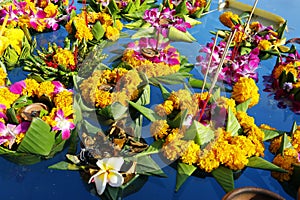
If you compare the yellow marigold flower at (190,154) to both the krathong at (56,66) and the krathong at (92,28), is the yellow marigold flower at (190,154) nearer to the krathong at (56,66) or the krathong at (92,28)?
the krathong at (56,66)

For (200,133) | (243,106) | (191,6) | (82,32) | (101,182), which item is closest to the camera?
(101,182)

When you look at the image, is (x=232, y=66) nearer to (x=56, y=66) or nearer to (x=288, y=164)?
(x=288, y=164)

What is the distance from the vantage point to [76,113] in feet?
4.25

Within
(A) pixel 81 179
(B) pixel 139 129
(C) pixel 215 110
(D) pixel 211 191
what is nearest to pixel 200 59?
(C) pixel 215 110

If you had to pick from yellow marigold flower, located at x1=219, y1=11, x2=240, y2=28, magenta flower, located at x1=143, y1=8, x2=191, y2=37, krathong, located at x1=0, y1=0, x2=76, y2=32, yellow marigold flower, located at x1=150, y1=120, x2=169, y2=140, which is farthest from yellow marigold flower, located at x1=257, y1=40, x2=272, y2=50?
krathong, located at x1=0, y1=0, x2=76, y2=32

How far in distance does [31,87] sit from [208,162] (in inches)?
25.8

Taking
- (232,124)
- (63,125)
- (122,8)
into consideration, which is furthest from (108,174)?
(122,8)

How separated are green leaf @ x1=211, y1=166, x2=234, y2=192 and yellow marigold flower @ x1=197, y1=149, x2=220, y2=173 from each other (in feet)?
0.05

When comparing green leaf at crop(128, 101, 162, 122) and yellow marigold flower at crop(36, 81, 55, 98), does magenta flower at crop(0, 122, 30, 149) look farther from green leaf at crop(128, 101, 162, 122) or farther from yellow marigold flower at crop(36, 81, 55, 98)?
green leaf at crop(128, 101, 162, 122)

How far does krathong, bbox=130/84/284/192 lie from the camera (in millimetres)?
1193

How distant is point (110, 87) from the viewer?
4.76 feet

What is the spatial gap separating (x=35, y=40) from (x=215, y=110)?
86cm

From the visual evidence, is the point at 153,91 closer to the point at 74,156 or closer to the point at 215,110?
the point at 215,110

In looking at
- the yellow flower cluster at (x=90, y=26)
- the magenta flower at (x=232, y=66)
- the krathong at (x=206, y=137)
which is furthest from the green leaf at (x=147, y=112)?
the yellow flower cluster at (x=90, y=26)
